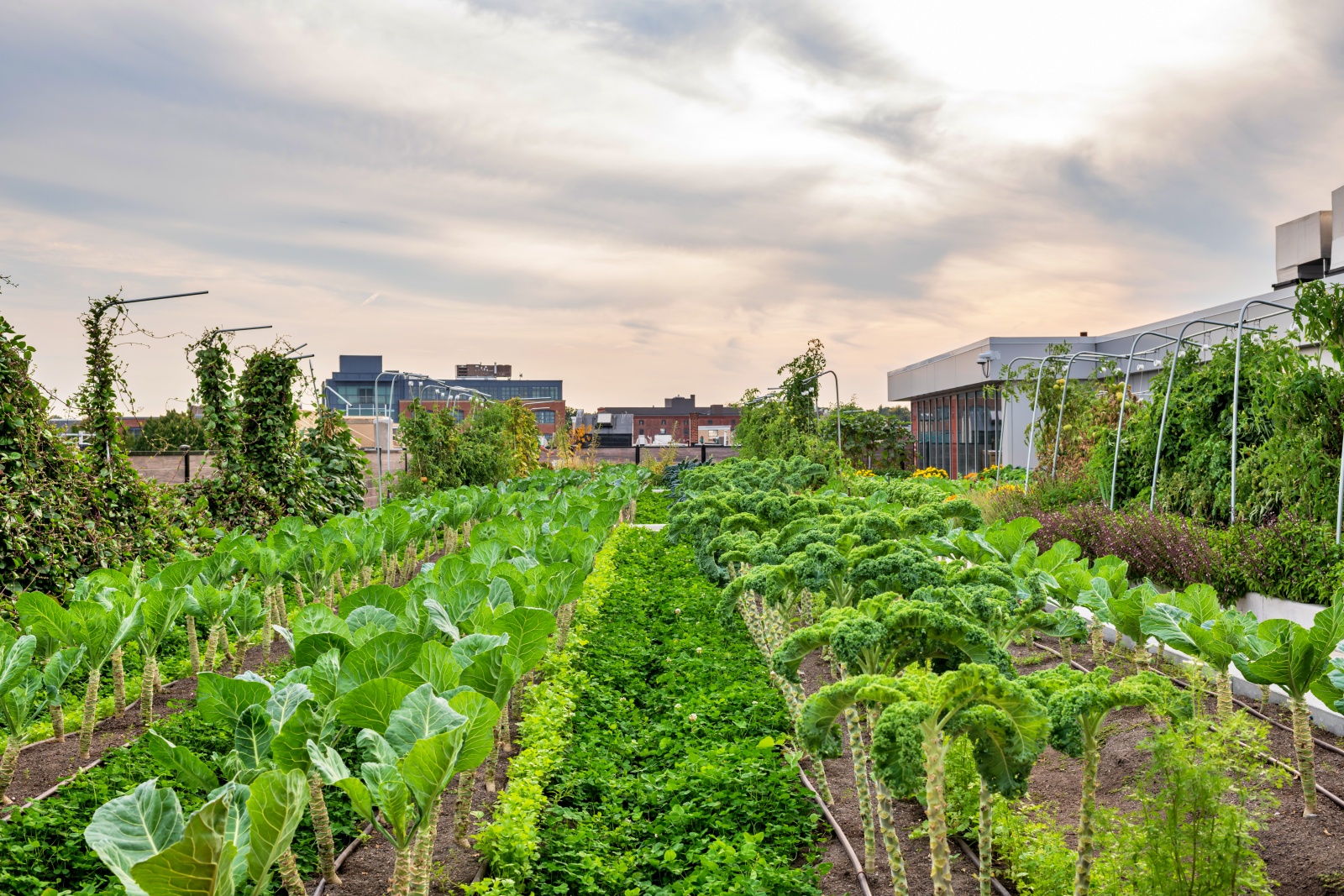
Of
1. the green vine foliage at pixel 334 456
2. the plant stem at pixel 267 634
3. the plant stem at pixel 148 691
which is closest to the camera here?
the plant stem at pixel 148 691

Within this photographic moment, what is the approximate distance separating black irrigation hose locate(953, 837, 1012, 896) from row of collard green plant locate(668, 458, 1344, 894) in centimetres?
7

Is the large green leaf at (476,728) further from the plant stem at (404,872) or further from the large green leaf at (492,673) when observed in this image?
the large green leaf at (492,673)

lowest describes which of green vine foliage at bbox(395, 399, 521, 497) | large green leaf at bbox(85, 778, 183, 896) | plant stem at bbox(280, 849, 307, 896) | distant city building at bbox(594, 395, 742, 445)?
plant stem at bbox(280, 849, 307, 896)

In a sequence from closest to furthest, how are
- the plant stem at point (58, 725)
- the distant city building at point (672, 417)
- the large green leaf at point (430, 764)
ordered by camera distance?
1. the large green leaf at point (430, 764)
2. the plant stem at point (58, 725)
3. the distant city building at point (672, 417)

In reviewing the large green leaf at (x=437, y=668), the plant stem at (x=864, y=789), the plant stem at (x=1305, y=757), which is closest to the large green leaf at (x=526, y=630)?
the large green leaf at (x=437, y=668)

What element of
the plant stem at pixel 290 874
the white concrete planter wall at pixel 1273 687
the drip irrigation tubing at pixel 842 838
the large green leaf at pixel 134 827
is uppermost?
the large green leaf at pixel 134 827

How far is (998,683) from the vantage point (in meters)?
2.45

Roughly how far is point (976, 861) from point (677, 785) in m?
1.38

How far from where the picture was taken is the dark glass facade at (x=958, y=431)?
85.9 feet

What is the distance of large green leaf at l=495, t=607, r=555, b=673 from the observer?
3543 millimetres

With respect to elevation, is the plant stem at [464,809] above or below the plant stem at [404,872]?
below

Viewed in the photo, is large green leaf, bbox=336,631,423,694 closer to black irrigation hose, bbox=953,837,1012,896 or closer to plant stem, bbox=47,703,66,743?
black irrigation hose, bbox=953,837,1012,896

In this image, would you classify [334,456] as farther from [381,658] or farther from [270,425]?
[381,658]

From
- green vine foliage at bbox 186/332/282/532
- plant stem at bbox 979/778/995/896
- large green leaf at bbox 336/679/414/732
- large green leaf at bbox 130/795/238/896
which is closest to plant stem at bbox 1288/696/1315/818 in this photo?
plant stem at bbox 979/778/995/896
